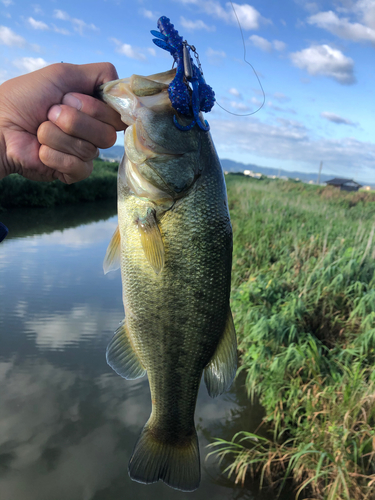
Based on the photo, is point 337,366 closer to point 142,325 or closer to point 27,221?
point 142,325

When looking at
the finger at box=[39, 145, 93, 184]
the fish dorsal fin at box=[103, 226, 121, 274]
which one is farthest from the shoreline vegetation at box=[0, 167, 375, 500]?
the finger at box=[39, 145, 93, 184]

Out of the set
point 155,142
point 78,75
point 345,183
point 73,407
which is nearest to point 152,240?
point 155,142

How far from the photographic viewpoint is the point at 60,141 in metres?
1.69

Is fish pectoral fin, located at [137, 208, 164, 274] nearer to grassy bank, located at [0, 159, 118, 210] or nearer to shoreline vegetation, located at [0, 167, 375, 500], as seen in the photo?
shoreline vegetation, located at [0, 167, 375, 500]

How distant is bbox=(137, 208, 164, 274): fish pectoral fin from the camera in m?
1.55

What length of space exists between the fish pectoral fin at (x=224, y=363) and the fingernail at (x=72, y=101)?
3.98 feet

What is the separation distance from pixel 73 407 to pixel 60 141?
199 inches

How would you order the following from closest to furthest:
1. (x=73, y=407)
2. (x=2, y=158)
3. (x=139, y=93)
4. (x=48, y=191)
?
(x=139, y=93)
(x=2, y=158)
(x=73, y=407)
(x=48, y=191)

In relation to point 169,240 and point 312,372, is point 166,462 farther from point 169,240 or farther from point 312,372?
point 312,372

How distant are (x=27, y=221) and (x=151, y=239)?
62.8 feet

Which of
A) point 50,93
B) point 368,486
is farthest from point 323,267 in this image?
point 50,93

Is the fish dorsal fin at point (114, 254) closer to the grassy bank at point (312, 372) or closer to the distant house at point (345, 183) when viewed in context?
the grassy bank at point (312, 372)

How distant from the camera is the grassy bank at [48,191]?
19.8m

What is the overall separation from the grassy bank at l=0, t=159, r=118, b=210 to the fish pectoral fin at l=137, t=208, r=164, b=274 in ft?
64.0
